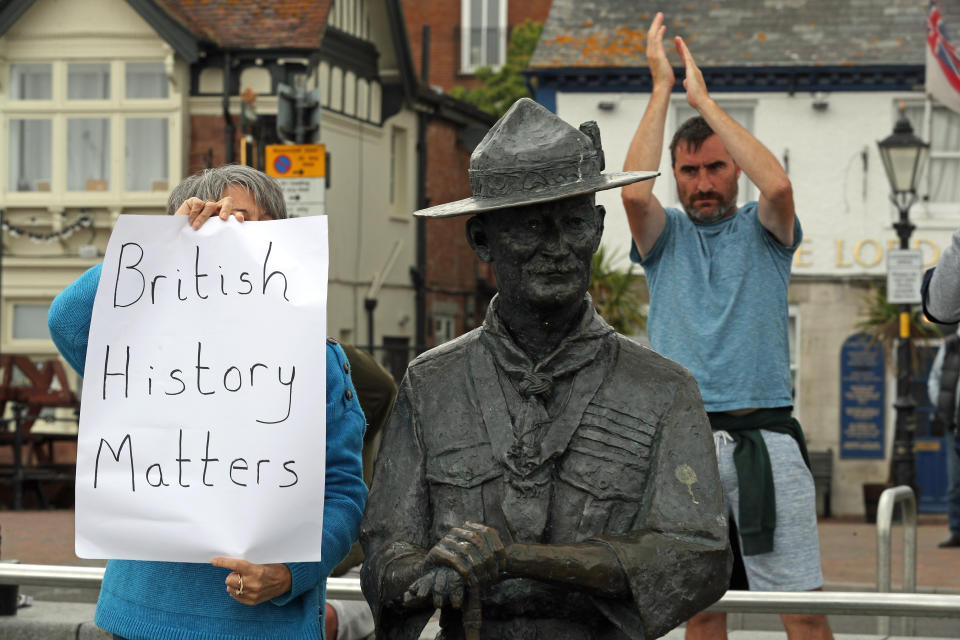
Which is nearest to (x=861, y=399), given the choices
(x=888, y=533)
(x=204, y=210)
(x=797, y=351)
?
(x=797, y=351)

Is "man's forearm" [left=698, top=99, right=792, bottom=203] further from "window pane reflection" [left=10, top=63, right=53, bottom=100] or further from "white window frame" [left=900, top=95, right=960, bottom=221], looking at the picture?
"window pane reflection" [left=10, top=63, right=53, bottom=100]

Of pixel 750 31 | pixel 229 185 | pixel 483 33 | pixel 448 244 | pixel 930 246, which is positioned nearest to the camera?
pixel 229 185

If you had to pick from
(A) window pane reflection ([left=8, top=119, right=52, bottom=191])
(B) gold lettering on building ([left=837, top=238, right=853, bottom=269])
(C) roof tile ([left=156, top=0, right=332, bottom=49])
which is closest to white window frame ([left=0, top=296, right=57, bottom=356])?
(A) window pane reflection ([left=8, top=119, right=52, bottom=191])

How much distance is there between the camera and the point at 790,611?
15.7 feet

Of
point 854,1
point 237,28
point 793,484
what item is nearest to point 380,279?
point 237,28

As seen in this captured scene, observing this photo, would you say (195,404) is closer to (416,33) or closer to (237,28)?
(237,28)

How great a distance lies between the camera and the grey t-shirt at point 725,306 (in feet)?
15.8

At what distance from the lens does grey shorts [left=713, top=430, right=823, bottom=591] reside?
15.6ft

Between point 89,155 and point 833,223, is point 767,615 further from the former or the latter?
point 89,155

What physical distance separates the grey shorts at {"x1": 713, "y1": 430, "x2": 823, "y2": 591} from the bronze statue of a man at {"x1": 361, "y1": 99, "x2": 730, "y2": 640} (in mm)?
1694

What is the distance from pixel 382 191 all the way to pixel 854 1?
886 centimetres

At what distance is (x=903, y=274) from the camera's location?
17125 mm

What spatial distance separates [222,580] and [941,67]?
1542cm

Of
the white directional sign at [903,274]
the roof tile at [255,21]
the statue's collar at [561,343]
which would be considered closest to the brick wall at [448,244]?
the roof tile at [255,21]
